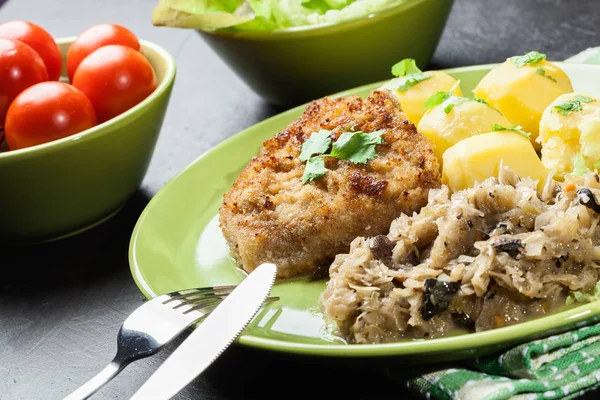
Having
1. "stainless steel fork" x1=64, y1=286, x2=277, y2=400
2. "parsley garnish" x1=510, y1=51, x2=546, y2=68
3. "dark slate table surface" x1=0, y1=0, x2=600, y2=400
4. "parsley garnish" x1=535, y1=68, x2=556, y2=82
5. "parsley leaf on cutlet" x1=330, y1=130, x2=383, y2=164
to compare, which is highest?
"parsley garnish" x1=510, y1=51, x2=546, y2=68

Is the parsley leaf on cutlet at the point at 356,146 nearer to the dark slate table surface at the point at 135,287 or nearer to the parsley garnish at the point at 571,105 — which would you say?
the parsley garnish at the point at 571,105

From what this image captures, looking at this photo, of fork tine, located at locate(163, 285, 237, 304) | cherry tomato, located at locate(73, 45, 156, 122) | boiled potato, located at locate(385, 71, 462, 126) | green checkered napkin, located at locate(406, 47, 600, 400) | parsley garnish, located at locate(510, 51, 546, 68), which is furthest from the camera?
cherry tomato, located at locate(73, 45, 156, 122)

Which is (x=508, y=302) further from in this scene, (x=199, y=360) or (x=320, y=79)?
(x=320, y=79)

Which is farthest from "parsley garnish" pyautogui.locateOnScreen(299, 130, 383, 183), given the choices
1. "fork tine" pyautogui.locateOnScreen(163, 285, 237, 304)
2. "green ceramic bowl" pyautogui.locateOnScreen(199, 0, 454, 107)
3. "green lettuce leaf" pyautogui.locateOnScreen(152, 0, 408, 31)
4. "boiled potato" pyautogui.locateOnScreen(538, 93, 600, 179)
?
"green lettuce leaf" pyautogui.locateOnScreen(152, 0, 408, 31)

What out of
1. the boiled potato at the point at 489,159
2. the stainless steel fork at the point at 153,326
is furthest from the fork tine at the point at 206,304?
the boiled potato at the point at 489,159

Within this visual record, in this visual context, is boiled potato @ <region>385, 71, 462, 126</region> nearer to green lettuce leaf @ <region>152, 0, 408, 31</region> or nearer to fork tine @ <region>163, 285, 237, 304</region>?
green lettuce leaf @ <region>152, 0, 408, 31</region>

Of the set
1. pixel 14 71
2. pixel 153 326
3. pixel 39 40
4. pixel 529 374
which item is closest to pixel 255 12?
pixel 39 40
